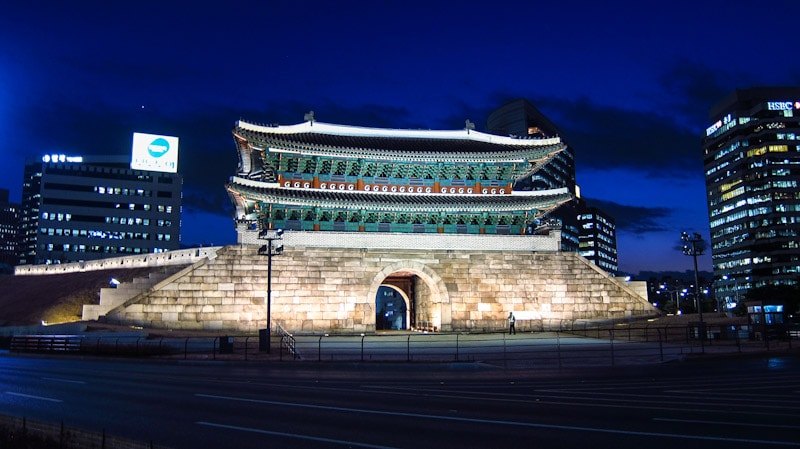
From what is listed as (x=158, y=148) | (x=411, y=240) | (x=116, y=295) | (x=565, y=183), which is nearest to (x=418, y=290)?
(x=411, y=240)

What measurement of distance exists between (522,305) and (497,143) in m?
12.4

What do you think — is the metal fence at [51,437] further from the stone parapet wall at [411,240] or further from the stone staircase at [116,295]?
→ the stone parapet wall at [411,240]

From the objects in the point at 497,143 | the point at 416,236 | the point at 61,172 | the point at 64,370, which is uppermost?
the point at 61,172

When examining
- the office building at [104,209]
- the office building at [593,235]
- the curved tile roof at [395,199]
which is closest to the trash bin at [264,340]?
the curved tile roof at [395,199]

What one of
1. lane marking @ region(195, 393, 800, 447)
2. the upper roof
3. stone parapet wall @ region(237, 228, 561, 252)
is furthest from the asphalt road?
the upper roof

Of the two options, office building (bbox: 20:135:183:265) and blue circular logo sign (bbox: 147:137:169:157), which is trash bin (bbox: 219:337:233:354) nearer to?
office building (bbox: 20:135:183:265)

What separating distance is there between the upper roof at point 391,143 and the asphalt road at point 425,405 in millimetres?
20769

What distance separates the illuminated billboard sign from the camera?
297 ft

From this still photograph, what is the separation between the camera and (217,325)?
34.0m

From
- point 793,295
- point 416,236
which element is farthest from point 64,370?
point 793,295

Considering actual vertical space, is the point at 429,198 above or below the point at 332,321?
above

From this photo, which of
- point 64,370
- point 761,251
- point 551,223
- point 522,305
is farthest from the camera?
point 761,251

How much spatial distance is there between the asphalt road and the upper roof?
20769mm

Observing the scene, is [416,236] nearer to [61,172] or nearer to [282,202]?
[282,202]
